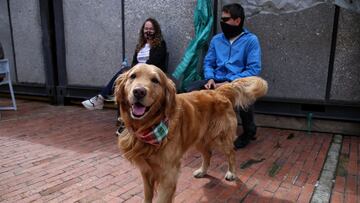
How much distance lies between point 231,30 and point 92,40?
3.56m

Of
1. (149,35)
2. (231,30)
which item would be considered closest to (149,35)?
(149,35)

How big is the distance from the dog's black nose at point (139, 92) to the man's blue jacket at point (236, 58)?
230 cm

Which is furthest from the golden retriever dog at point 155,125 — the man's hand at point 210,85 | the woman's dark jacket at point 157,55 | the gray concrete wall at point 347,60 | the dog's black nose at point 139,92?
the gray concrete wall at point 347,60

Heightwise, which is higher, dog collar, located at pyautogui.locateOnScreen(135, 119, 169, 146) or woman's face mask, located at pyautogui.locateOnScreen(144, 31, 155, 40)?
woman's face mask, located at pyautogui.locateOnScreen(144, 31, 155, 40)

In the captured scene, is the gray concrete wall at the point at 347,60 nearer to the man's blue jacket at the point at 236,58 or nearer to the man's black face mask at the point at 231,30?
the man's blue jacket at the point at 236,58

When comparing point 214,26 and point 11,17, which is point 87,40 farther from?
point 214,26

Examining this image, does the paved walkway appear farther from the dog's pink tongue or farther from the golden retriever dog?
the dog's pink tongue

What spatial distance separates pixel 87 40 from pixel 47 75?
1384mm

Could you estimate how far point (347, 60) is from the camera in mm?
5219

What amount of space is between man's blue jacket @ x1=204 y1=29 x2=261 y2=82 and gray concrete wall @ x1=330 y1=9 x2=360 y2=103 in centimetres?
157

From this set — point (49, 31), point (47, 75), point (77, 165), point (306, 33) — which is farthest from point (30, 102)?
point (306, 33)

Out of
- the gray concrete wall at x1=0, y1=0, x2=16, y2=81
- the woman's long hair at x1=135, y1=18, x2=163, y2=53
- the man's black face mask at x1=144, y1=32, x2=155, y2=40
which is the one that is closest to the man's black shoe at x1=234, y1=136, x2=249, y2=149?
the woman's long hair at x1=135, y1=18, x2=163, y2=53

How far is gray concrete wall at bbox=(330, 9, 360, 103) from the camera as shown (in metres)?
5.10

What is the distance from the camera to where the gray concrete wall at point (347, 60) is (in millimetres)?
5098
